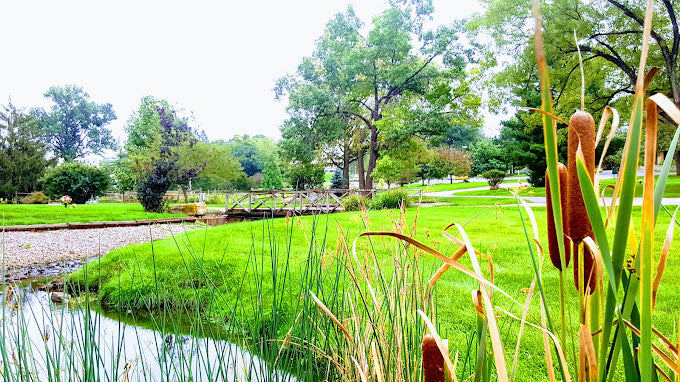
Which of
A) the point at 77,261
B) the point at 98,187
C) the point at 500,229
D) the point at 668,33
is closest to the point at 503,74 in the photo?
the point at 668,33

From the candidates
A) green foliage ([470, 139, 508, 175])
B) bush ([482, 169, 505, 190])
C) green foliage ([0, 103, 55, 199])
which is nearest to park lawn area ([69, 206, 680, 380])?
bush ([482, 169, 505, 190])

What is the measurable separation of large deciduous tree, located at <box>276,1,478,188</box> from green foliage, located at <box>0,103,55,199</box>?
45.9 ft

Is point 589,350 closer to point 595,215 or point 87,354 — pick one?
point 595,215

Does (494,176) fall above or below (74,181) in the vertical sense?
below

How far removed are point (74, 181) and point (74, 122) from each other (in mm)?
29445

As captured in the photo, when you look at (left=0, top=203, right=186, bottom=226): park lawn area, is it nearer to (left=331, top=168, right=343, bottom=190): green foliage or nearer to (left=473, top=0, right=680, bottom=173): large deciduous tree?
(left=473, top=0, right=680, bottom=173): large deciduous tree

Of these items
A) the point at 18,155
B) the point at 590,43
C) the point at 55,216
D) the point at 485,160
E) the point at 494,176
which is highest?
the point at 590,43

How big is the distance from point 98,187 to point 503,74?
17487 millimetres

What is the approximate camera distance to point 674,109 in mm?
326

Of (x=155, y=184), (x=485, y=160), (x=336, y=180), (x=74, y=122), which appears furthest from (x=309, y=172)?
(x=74, y=122)

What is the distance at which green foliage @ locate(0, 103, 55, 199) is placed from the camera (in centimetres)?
1967

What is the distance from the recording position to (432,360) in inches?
14.5

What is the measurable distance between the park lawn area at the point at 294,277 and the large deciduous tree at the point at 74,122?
42314mm

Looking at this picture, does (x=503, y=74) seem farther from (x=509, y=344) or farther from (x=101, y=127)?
(x=101, y=127)
